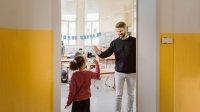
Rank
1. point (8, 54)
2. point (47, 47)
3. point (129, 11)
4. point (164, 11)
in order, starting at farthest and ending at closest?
point (129, 11) < point (164, 11) < point (47, 47) < point (8, 54)

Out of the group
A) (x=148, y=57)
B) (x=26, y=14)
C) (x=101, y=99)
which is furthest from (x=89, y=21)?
(x=26, y=14)

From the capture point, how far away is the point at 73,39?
10.6 meters

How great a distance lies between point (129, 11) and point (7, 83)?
310 inches

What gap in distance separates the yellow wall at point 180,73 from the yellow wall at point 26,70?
1396mm

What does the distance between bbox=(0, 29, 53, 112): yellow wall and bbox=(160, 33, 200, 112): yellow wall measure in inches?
55.0

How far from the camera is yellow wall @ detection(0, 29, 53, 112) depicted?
2.15 m

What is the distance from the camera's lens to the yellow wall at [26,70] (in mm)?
2152

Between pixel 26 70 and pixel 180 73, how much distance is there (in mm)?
1860

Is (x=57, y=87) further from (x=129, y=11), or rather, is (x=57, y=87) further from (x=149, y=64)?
(x=129, y=11)

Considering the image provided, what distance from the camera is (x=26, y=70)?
225 cm

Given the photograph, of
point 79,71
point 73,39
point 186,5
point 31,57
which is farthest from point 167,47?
point 73,39

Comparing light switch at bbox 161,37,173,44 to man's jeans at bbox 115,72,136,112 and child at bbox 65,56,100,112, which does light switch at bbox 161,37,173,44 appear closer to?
man's jeans at bbox 115,72,136,112

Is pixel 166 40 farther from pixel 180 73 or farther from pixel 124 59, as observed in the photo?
pixel 124 59

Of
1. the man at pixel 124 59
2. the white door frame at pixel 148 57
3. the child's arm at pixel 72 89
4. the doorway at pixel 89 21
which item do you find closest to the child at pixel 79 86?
the child's arm at pixel 72 89
